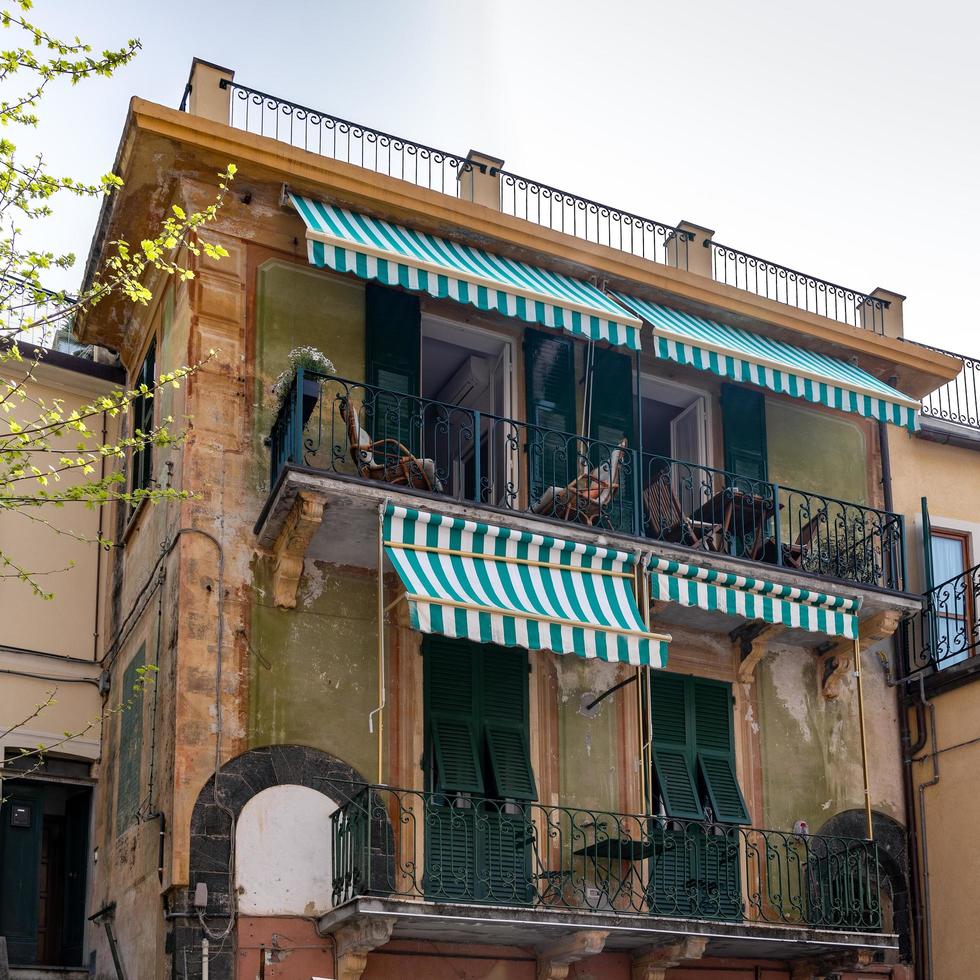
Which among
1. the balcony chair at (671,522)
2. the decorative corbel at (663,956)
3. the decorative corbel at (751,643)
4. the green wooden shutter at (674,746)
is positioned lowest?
the decorative corbel at (663,956)

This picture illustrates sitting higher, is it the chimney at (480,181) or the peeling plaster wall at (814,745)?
the chimney at (480,181)

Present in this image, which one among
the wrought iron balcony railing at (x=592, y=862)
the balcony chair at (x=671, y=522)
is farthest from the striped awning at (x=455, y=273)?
the wrought iron balcony railing at (x=592, y=862)

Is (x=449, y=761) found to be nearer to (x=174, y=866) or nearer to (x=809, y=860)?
(x=174, y=866)

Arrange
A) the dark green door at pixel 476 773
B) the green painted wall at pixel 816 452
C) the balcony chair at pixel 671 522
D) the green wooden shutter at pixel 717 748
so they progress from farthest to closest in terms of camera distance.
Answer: the green painted wall at pixel 816 452 < the balcony chair at pixel 671 522 < the green wooden shutter at pixel 717 748 < the dark green door at pixel 476 773

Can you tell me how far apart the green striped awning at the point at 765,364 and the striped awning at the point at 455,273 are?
42 centimetres

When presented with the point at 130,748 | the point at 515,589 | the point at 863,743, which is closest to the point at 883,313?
the point at 863,743

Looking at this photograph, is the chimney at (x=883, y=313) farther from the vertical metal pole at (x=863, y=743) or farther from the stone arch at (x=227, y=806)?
the stone arch at (x=227, y=806)

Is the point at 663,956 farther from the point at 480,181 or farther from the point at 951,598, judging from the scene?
the point at 480,181

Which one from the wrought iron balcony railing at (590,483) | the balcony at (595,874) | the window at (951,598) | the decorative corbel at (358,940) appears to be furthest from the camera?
the window at (951,598)

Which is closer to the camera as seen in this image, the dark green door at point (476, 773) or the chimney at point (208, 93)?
the dark green door at point (476, 773)

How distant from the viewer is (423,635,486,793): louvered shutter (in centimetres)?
1329

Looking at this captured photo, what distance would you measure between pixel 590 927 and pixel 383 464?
4.18 meters

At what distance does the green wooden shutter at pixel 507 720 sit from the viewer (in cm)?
1348

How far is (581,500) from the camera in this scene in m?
14.2
